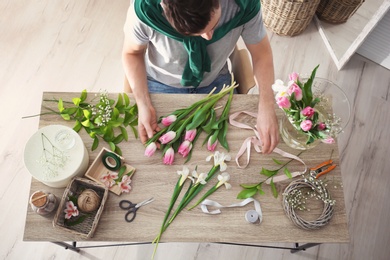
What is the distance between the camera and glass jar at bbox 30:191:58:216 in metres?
1.20

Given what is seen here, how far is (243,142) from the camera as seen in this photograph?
1.41 m

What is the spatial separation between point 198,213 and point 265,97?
513 millimetres

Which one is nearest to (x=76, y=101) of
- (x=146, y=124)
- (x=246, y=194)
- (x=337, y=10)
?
(x=146, y=124)

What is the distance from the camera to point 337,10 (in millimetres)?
2541

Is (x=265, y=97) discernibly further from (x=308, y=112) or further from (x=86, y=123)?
(x=86, y=123)

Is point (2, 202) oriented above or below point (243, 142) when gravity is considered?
below

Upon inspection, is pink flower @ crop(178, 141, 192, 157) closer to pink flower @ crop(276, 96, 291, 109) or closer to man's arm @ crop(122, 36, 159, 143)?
man's arm @ crop(122, 36, 159, 143)

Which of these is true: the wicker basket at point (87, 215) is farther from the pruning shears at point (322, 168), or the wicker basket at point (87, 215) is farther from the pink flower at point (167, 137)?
the pruning shears at point (322, 168)

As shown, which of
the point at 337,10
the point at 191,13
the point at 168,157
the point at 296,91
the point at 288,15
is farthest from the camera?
the point at 337,10

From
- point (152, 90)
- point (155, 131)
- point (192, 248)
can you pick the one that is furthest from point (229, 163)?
point (192, 248)

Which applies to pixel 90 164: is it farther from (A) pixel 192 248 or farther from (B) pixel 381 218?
(B) pixel 381 218

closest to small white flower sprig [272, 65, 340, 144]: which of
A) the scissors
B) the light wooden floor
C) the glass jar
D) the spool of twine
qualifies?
the scissors

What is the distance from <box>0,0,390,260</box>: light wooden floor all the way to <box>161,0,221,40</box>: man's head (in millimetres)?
1441

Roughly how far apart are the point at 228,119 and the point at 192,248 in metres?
1.00
